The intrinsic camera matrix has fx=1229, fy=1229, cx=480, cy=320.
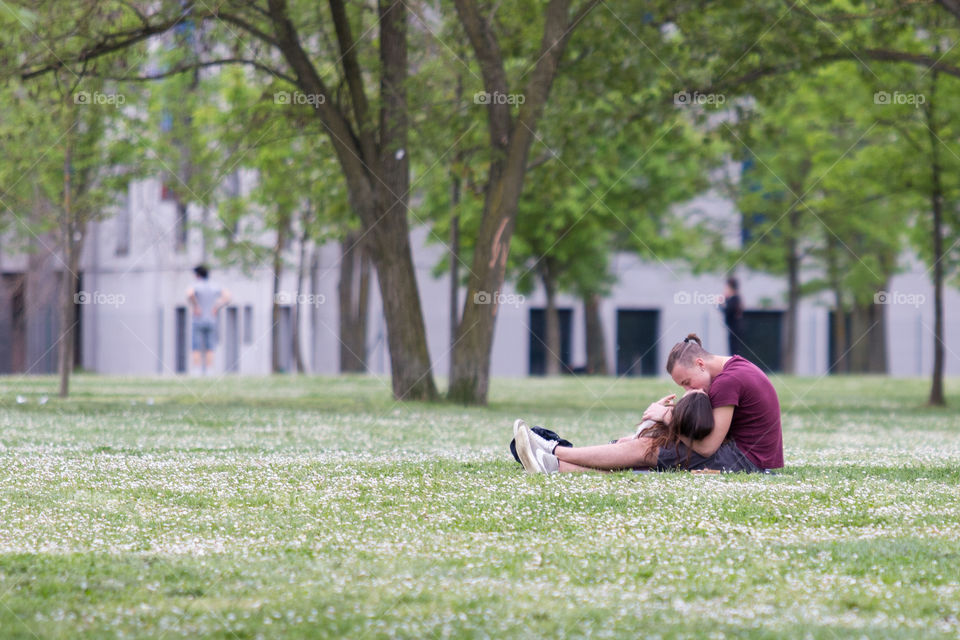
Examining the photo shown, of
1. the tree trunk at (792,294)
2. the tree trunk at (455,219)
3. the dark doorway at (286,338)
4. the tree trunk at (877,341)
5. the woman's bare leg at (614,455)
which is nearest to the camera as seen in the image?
the woman's bare leg at (614,455)

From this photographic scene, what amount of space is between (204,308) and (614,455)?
16454 millimetres

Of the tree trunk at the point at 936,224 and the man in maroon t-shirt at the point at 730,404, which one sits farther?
the tree trunk at the point at 936,224

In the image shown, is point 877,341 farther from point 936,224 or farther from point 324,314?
point 936,224

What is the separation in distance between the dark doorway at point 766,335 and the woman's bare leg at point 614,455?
42947mm

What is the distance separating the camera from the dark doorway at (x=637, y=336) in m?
50.1

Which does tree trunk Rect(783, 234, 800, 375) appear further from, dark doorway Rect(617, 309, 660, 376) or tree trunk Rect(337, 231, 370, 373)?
tree trunk Rect(337, 231, 370, 373)

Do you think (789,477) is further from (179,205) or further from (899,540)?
→ (179,205)

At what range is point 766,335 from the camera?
5203cm

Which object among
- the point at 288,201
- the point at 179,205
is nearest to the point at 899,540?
the point at 288,201

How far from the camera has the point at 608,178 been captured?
36.0 m

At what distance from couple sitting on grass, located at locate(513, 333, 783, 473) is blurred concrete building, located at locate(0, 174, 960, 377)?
A: 110 feet

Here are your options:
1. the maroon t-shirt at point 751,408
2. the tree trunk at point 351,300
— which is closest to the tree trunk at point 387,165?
the maroon t-shirt at point 751,408

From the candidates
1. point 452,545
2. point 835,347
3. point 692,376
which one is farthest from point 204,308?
point 835,347

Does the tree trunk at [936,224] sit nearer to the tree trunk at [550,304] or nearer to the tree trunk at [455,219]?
the tree trunk at [455,219]
